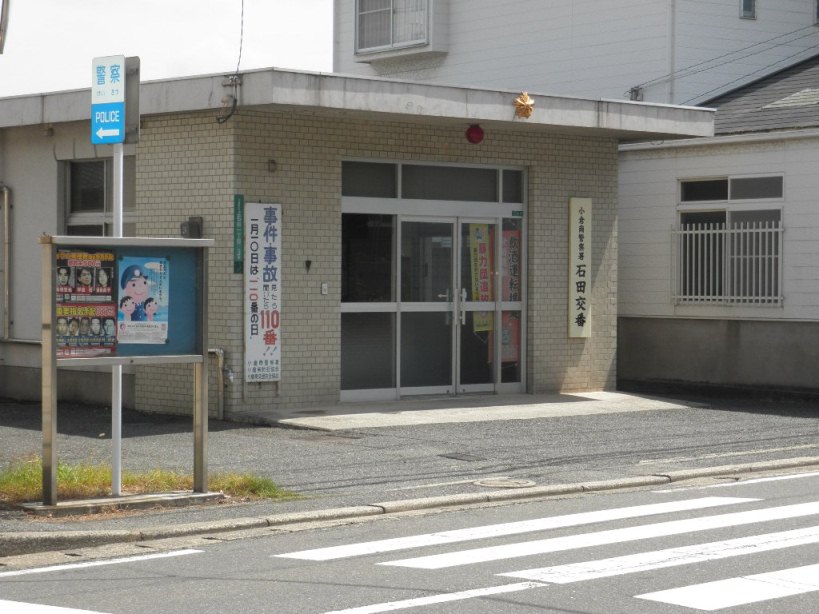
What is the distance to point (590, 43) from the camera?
1050 inches

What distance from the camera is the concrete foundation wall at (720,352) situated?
2086 cm

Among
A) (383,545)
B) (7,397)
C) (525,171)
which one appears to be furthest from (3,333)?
(383,545)

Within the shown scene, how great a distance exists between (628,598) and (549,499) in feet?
13.6

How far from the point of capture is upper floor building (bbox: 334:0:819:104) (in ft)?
83.7

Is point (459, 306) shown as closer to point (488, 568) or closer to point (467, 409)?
point (467, 409)

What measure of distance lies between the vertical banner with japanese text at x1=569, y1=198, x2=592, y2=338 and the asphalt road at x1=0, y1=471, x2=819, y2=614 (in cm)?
903

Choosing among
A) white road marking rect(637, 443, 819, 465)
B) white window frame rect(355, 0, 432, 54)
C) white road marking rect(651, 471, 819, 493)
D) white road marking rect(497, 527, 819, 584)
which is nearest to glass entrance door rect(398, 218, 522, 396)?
white road marking rect(637, 443, 819, 465)

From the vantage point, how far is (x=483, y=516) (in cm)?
1073

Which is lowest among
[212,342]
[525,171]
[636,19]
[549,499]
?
[549,499]

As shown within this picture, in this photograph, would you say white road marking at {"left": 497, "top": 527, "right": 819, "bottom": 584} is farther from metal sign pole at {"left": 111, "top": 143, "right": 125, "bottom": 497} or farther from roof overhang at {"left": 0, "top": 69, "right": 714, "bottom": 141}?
roof overhang at {"left": 0, "top": 69, "right": 714, "bottom": 141}

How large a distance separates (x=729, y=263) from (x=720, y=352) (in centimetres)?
141

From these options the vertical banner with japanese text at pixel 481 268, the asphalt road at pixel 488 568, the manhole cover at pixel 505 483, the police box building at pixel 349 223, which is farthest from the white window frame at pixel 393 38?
the asphalt road at pixel 488 568

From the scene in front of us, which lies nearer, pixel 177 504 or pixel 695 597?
pixel 695 597

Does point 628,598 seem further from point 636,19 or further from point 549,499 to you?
point 636,19
